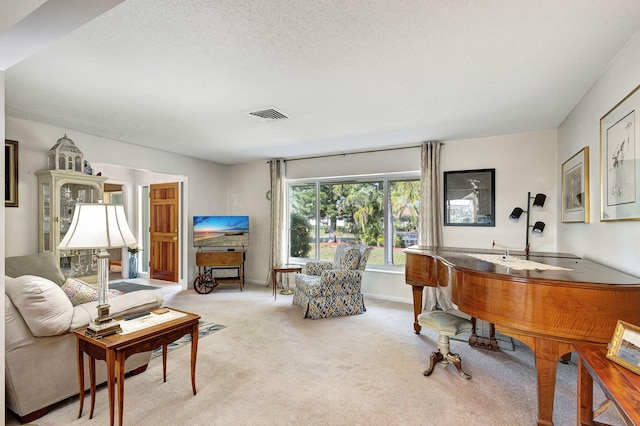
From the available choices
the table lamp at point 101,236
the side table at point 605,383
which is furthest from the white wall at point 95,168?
the side table at point 605,383

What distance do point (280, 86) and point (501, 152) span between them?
125 inches

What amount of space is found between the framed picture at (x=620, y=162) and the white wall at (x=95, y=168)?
5.50 meters

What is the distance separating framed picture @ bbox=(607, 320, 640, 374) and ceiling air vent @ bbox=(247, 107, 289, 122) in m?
2.96

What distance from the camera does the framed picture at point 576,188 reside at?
8.61 ft

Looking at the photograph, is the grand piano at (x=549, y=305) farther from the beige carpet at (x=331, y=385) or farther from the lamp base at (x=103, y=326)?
the lamp base at (x=103, y=326)

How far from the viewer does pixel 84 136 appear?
4023mm

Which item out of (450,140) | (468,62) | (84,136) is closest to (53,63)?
(84,136)

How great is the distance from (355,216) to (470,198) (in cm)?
180

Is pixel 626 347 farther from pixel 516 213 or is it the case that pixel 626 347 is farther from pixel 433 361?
pixel 516 213

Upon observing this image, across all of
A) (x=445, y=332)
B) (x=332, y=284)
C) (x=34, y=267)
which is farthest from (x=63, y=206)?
(x=445, y=332)

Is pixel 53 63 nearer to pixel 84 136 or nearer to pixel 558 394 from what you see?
pixel 84 136

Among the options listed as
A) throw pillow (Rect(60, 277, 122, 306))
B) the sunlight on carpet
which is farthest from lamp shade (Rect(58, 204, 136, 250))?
the sunlight on carpet

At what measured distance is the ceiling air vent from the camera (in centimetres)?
310

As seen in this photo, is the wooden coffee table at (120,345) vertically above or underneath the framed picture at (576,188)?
underneath
